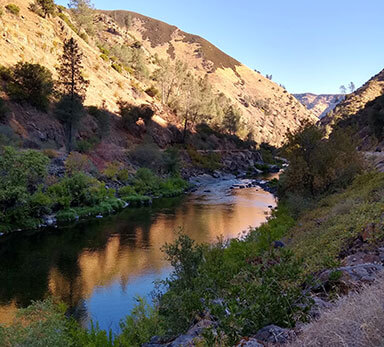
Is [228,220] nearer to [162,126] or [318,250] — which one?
[318,250]

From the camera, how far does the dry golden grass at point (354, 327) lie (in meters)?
3.08

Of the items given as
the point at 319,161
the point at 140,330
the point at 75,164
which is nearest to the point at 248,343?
the point at 140,330

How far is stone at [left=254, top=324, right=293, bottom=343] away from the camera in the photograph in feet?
15.6

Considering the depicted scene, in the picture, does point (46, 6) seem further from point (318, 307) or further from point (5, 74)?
point (318, 307)

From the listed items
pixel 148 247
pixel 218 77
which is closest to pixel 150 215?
pixel 148 247

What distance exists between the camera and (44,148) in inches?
1505

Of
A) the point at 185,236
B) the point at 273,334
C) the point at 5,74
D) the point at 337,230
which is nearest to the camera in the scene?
the point at 273,334

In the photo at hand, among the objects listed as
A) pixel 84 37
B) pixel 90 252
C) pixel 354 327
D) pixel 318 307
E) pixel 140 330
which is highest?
pixel 84 37

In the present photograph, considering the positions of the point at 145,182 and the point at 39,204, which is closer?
the point at 39,204

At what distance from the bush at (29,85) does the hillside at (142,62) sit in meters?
1.90

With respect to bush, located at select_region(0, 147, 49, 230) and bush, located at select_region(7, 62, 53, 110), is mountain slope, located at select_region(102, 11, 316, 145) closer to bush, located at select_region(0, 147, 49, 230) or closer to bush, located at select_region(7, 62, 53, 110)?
bush, located at select_region(7, 62, 53, 110)

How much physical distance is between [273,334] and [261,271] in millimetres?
2241

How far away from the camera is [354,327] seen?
3.32 metres

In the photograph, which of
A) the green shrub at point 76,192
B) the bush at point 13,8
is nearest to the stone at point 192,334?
the green shrub at point 76,192
